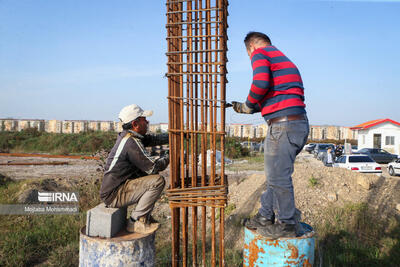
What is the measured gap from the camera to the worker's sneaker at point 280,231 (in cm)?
277

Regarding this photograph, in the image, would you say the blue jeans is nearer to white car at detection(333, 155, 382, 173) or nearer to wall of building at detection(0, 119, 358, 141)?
white car at detection(333, 155, 382, 173)

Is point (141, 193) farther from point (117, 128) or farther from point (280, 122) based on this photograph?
point (117, 128)

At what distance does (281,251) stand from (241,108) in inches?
52.4

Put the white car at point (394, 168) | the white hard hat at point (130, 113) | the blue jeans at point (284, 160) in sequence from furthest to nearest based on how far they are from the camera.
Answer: the white car at point (394, 168) < the white hard hat at point (130, 113) < the blue jeans at point (284, 160)

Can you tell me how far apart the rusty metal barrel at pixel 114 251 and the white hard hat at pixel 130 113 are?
1203mm

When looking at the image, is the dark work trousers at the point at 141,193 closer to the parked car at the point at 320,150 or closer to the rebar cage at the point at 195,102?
the rebar cage at the point at 195,102

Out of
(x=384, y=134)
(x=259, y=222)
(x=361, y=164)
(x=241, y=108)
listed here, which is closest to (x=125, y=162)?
(x=241, y=108)

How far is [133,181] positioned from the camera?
3338 mm

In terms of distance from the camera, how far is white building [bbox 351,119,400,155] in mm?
31531

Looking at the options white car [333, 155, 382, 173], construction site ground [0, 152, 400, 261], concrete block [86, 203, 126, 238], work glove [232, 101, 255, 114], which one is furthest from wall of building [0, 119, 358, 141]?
work glove [232, 101, 255, 114]

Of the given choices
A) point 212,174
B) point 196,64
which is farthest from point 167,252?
point 196,64

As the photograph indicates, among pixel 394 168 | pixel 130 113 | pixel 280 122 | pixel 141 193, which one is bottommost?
pixel 394 168

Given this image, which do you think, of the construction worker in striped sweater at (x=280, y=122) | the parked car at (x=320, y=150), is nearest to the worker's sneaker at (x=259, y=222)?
the construction worker in striped sweater at (x=280, y=122)

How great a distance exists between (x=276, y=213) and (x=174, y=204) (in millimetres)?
950
